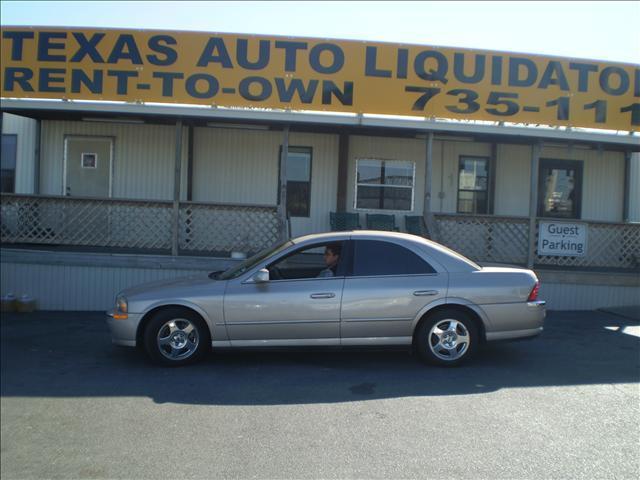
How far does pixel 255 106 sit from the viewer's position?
11.0 metres

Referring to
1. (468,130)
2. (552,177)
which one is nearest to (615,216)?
(552,177)

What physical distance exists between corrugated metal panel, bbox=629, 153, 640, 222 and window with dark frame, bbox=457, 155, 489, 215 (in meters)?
3.56

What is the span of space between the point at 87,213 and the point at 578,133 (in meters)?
9.62

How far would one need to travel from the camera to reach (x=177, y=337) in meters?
6.53

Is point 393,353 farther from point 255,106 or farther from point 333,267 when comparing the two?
point 255,106

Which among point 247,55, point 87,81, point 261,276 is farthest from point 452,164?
point 261,276

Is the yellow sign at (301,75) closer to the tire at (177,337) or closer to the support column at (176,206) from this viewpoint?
the support column at (176,206)

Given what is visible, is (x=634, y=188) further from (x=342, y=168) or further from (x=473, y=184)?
(x=342, y=168)

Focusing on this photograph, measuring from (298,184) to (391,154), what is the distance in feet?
7.52

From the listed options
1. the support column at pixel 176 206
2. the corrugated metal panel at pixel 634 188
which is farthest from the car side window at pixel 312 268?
the corrugated metal panel at pixel 634 188

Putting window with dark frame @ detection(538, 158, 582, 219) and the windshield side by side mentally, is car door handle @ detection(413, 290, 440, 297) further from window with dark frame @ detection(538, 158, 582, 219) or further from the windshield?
window with dark frame @ detection(538, 158, 582, 219)

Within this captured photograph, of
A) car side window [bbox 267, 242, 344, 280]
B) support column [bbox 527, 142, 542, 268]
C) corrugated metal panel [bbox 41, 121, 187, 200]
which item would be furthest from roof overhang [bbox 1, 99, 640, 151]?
car side window [bbox 267, 242, 344, 280]

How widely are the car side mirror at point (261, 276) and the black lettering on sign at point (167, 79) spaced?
5826 millimetres

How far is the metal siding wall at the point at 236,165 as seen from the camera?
13.1 m
